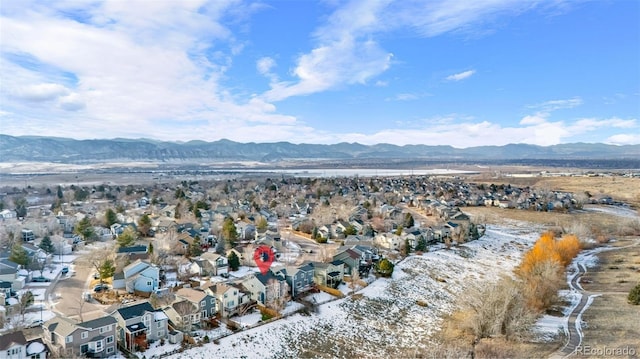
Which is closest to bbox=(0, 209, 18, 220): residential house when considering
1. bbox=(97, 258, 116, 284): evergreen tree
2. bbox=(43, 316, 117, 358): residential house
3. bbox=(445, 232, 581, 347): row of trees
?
bbox=(97, 258, 116, 284): evergreen tree

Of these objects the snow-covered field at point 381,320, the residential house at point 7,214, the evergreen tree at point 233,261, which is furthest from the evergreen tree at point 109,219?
the snow-covered field at point 381,320

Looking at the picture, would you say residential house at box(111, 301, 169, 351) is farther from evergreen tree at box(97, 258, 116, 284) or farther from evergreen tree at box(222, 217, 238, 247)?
evergreen tree at box(222, 217, 238, 247)

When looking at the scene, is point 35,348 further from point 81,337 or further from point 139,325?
point 139,325

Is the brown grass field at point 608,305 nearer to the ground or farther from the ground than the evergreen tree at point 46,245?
nearer to the ground

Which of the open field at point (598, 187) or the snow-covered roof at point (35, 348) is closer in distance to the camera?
the snow-covered roof at point (35, 348)

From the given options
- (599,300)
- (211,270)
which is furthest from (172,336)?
(599,300)

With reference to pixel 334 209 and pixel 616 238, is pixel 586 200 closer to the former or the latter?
pixel 616 238

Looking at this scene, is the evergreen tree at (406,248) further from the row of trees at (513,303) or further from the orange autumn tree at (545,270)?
the orange autumn tree at (545,270)
